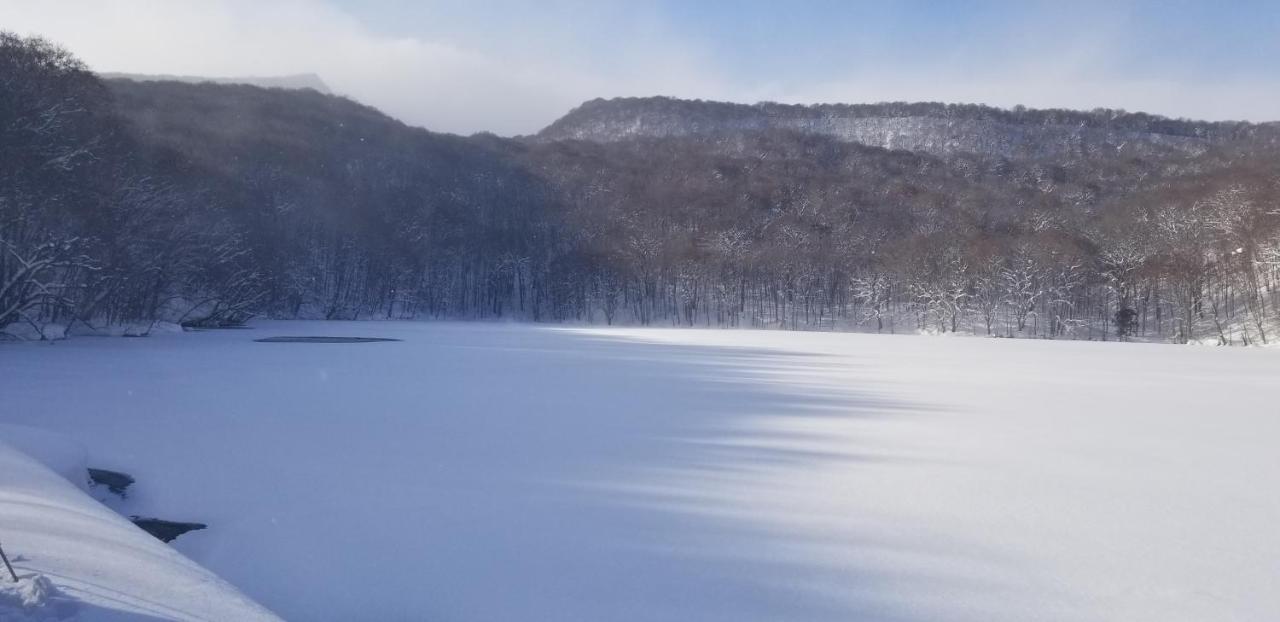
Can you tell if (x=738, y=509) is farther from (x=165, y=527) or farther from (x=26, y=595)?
(x=26, y=595)

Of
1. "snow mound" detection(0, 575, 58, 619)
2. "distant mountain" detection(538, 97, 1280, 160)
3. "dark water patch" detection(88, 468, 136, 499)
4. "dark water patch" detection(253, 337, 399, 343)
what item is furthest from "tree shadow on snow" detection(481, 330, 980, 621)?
"distant mountain" detection(538, 97, 1280, 160)

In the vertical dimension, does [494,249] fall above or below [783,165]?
below

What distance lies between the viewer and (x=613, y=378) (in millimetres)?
14562

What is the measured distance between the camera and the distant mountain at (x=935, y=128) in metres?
98.6

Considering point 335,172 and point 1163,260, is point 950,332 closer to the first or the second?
point 1163,260

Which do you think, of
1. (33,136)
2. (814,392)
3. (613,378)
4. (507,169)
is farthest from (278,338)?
(507,169)

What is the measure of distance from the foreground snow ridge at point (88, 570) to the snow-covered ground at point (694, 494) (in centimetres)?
23

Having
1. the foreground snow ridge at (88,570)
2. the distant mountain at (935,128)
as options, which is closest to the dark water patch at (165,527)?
the foreground snow ridge at (88,570)

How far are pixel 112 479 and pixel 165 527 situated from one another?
150 centimetres

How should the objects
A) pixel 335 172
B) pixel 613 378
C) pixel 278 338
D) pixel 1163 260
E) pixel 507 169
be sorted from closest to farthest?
pixel 613 378 < pixel 278 338 < pixel 1163 260 < pixel 335 172 < pixel 507 169

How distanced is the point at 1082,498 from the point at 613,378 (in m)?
9.35

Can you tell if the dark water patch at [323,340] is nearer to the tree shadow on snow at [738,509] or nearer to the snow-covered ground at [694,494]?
the snow-covered ground at [694,494]

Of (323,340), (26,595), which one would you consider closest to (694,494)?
(26,595)

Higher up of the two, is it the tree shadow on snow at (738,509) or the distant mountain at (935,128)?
the distant mountain at (935,128)
